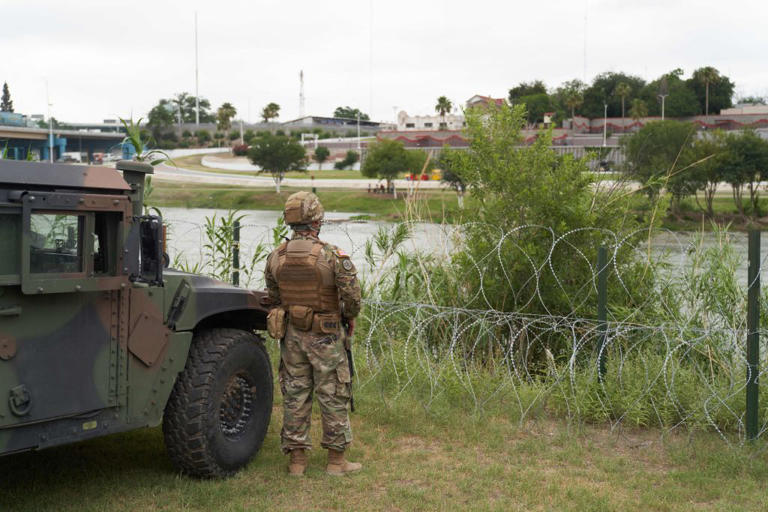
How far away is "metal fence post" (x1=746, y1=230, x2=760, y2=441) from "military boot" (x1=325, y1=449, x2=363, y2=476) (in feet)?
8.68

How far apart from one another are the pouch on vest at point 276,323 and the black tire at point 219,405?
0.19m

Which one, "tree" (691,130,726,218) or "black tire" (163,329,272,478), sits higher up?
"tree" (691,130,726,218)

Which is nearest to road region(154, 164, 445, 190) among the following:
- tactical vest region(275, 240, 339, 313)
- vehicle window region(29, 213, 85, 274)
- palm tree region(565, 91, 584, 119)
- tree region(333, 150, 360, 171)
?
tree region(333, 150, 360, 171)

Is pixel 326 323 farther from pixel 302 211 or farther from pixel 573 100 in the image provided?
pixel 573 100

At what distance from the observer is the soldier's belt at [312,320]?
18.2ft

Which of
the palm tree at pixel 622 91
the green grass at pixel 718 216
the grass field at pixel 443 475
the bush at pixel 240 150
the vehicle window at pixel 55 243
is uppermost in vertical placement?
the palm tree at pixel 622 91

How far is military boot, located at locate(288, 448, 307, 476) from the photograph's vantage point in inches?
223

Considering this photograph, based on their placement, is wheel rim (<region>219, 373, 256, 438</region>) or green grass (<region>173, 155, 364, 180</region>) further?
green grass (<region>173, 155, 364, 180</region>)

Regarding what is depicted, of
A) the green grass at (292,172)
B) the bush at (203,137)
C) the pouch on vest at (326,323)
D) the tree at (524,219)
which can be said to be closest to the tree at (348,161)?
the green grass at (292,172)

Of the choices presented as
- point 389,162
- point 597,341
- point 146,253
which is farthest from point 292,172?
point 146,253

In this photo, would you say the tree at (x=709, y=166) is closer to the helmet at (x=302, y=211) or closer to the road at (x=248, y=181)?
the road at (x=248, y=181)

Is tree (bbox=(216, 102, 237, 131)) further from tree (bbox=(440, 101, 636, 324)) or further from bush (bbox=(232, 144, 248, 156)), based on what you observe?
tree (bbox=(440, 101, 636, 324))

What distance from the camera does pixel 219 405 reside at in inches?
212

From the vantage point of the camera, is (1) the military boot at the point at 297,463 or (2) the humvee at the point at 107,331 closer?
(2) the humvee at the point at 107,331
